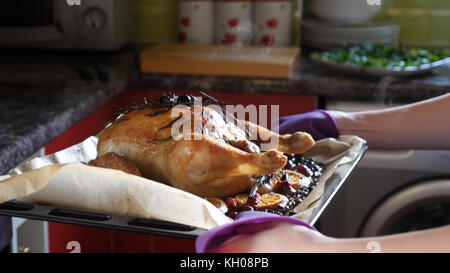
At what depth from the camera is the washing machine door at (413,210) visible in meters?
1.81

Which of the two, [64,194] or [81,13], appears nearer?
[64,194]

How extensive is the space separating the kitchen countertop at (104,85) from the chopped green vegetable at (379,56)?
2.1 inches

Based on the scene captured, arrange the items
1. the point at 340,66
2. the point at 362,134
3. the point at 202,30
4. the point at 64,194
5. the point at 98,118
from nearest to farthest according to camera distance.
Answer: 1. the point at 64,194
2. the point at 362,134
3. the point at 98,118
4. the point at 340,66
5. the point at 202,30

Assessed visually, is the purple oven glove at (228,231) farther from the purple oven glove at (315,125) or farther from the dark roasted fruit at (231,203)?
the purple oven glove at (315,125)

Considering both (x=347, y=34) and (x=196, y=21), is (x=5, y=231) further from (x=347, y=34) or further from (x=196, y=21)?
(x=347, y=34)

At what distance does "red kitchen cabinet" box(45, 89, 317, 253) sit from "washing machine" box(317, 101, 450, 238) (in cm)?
15

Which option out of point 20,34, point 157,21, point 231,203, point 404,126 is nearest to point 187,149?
point 231,203

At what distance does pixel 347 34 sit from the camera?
2219mm

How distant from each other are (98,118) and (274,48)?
30.4 inches

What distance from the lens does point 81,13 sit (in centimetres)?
223

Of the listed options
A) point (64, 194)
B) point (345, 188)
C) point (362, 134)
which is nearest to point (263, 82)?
point (345, 188)

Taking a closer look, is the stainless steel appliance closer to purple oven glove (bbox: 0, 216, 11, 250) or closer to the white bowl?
the white bowl
